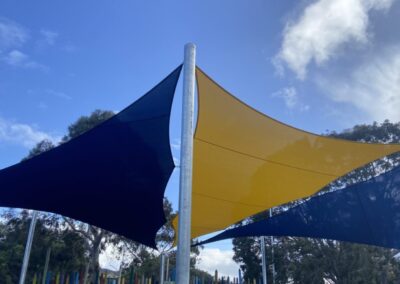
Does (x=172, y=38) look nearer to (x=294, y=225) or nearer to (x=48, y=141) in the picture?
(x=294, y=225)

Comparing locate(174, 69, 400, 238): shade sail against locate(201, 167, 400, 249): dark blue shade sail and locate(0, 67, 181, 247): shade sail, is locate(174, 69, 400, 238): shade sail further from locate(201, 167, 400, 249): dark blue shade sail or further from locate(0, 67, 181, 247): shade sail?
locate(0, 67, 181, 247): shade sail

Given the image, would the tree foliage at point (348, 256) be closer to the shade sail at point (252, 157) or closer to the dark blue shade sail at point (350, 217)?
the dark blue shade sail at point (350, 217)

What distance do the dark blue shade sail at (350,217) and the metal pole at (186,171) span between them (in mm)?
1951

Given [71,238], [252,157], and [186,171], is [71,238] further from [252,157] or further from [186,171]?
[186,171]

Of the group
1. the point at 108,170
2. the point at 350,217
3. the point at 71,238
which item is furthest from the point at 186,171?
the point at 71,238

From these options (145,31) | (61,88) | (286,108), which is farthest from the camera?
(61,88)

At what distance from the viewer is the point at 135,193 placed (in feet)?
15.8

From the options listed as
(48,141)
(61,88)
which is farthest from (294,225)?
(48,141)

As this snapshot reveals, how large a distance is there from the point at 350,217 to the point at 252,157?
A: 1.49 meters

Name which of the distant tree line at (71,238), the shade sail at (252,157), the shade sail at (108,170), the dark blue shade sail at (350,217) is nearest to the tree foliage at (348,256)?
the distant tree line at (71,238)

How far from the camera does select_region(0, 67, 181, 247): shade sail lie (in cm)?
397

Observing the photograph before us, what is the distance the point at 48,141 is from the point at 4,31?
7.90 m

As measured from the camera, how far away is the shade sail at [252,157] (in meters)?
4.62

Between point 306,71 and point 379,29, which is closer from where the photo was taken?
point 379,29
